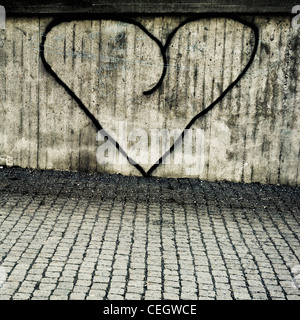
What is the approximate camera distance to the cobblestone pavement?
4.20m

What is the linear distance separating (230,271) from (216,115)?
3.36 m

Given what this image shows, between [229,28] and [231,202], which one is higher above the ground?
[229,28]

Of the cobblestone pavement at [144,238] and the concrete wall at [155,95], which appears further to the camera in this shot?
the concrete wall at [155,95]

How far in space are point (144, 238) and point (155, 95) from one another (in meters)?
2.88

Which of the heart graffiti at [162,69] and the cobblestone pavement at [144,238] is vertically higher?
the heart graffiti at [162,69]

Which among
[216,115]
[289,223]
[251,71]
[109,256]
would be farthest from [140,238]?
[251,71]

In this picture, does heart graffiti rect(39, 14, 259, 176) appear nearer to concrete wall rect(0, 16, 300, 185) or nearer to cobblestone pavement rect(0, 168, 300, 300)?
concrete wall rect(0, 16, 300, 185)

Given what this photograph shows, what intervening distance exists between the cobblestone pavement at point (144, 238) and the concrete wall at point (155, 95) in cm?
36

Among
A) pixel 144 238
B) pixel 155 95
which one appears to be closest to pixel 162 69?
pixel 155 95

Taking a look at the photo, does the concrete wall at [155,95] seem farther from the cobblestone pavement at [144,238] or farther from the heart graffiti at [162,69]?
the cobblestone pavement at [144,238]

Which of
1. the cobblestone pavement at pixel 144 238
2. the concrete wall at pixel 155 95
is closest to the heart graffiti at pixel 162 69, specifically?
the concrete wall at pixel 155 95

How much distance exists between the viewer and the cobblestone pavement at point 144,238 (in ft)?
13.8

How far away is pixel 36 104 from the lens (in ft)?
25.0

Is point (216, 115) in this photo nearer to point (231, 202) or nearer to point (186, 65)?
point (186, 65)
